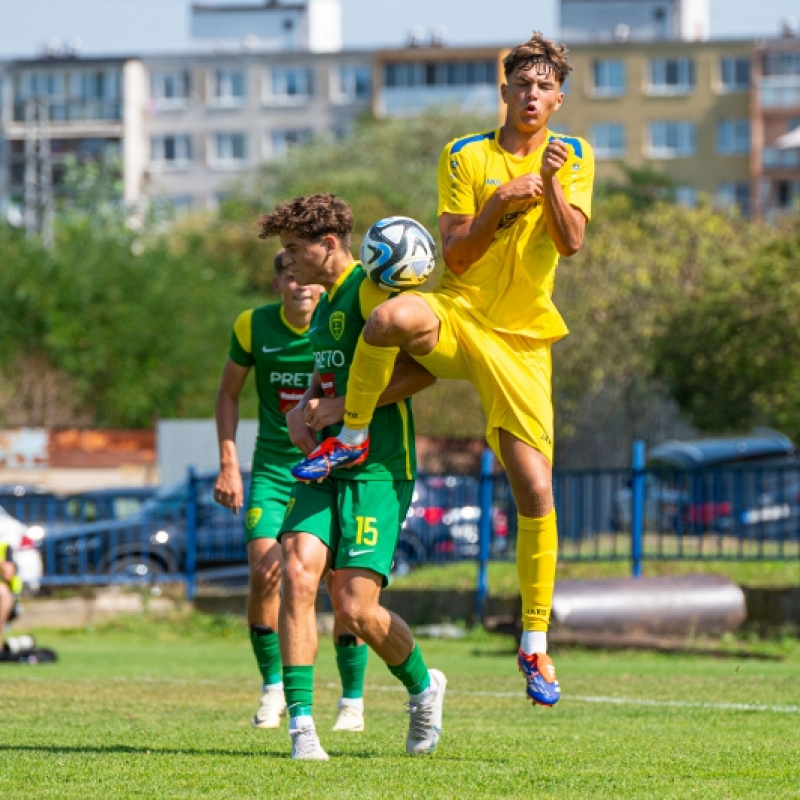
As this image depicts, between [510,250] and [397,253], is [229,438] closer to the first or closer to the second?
[397,253]

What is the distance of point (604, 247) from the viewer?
1813 inches

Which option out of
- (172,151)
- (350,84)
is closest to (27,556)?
(350,84)

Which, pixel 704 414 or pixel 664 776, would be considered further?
pixel 704 414

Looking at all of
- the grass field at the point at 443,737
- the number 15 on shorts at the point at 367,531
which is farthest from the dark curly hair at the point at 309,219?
the grass field at the point at 443,737

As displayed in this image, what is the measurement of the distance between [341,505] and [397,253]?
43.8 inches

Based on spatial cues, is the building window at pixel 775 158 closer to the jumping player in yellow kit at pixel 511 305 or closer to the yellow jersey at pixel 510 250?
the jumping player in yellow kit at pixel 511 305

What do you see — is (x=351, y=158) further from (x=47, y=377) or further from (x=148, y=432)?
(x=148, y=432)

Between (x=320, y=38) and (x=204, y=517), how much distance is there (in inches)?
3971

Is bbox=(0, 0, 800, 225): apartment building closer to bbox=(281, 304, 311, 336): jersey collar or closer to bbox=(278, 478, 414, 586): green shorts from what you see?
bbox=(281, 304, 311, 336): jersey collar

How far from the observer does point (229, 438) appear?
9.28m

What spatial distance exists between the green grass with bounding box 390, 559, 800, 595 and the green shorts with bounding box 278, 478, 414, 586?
10509 millimetres

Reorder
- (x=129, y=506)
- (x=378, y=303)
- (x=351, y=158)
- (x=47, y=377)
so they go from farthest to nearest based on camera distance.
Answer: (x=351, y=158) < (x=47, y=377) < (x=129, y=506) < (x=378, y=303)

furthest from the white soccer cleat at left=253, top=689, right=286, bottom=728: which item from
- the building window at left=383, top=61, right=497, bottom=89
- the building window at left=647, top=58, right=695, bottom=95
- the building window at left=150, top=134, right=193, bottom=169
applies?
the building window at left=150, top=134, right=193, bottom=169

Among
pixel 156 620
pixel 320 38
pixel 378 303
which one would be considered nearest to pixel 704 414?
pixel 156 620
